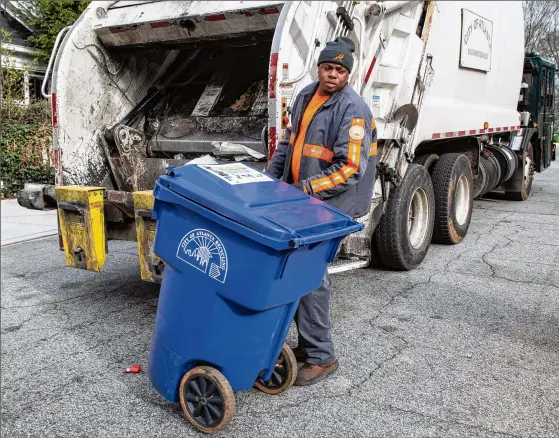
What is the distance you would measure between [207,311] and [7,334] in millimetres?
1911

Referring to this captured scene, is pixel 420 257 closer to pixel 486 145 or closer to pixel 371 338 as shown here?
pixel 371 338

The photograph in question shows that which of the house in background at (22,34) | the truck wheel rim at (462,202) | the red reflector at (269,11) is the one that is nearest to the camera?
the red reflector at (269,11)

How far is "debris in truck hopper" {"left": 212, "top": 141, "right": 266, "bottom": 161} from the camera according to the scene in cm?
393

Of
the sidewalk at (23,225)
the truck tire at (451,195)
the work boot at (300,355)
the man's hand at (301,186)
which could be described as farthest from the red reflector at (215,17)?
the sidewalk at (23,225)

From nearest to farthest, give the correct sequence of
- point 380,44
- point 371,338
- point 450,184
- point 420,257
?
point 371,338
point 380,44
point 420,257
point 450,184

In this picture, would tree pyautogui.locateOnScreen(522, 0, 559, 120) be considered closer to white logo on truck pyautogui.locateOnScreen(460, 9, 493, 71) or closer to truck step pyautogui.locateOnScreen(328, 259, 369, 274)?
white logo on truck pyautogui.locateOnScreen(460, 9, 493, 71)

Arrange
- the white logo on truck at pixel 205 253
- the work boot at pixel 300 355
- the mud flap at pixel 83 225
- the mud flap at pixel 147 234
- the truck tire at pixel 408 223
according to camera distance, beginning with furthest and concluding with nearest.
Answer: the truck tire at pixel 408 223, the mud flap at pixel 83 225, the mud flap at pixel 147 234, the work boot at pixel 300 355, the white logo on truck at pixel 205 253

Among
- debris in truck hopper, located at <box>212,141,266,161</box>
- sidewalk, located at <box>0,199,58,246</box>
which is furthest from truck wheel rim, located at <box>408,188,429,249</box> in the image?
sidewalk, located at <box>0,199,58,246</box>

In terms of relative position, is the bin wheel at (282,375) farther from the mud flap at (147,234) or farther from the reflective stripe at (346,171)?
the mud flap at (147,234)

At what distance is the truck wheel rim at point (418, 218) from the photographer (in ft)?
16.5

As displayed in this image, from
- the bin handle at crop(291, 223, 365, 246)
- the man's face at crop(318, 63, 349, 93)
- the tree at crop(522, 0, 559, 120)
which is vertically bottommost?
the bin handle at crop(291, 223, 365, 246)

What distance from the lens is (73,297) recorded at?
171 inches

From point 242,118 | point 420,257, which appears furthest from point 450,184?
point 242,118

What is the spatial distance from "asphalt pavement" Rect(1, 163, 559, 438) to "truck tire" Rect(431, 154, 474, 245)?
0.49 m
